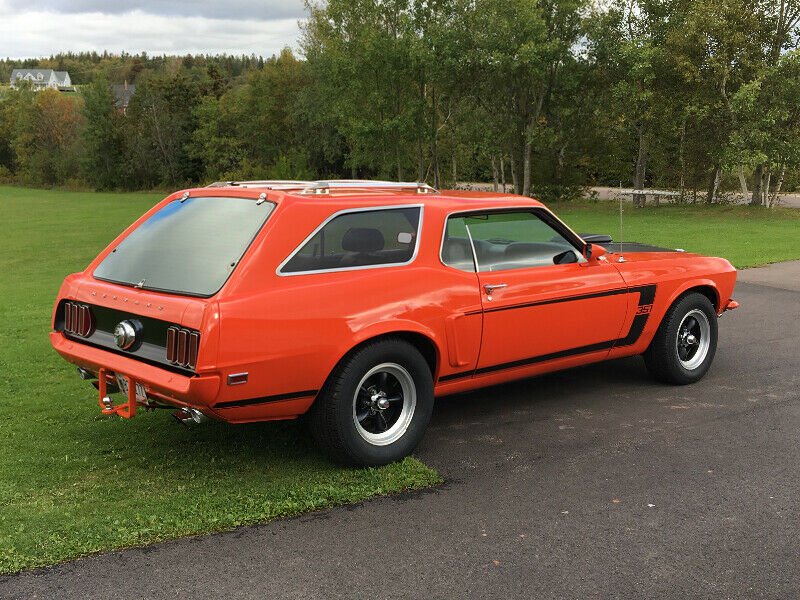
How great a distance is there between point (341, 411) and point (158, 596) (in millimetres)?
1394

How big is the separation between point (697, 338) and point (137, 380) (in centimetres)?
439

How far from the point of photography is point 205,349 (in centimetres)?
391

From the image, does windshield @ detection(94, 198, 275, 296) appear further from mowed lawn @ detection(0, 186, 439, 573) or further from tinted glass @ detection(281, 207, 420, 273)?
mowed lawn @ detection(0, 186, 439, 573)

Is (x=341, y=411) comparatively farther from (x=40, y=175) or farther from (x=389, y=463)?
(x=40, y=175)

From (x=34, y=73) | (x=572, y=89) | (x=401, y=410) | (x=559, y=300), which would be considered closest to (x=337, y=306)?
(x=401, y=410)

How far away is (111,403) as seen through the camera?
177 inches

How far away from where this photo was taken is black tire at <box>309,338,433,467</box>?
4.34m

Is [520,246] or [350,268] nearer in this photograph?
[350,268]

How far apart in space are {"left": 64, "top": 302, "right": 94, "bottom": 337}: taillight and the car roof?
3.19 feet

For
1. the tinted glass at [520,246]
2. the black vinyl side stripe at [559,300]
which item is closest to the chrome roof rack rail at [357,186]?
the tinted glass at [520,246]

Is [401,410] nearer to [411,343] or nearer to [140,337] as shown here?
[411,343]

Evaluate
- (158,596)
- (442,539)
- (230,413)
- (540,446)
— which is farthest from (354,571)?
(540,446)

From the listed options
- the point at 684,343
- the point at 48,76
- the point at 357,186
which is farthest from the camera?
the point at 48,76

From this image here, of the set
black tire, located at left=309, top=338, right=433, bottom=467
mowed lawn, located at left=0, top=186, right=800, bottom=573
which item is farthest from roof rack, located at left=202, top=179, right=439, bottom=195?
mowed lawn, located at left=0, top=186, right=800, bottom=573
